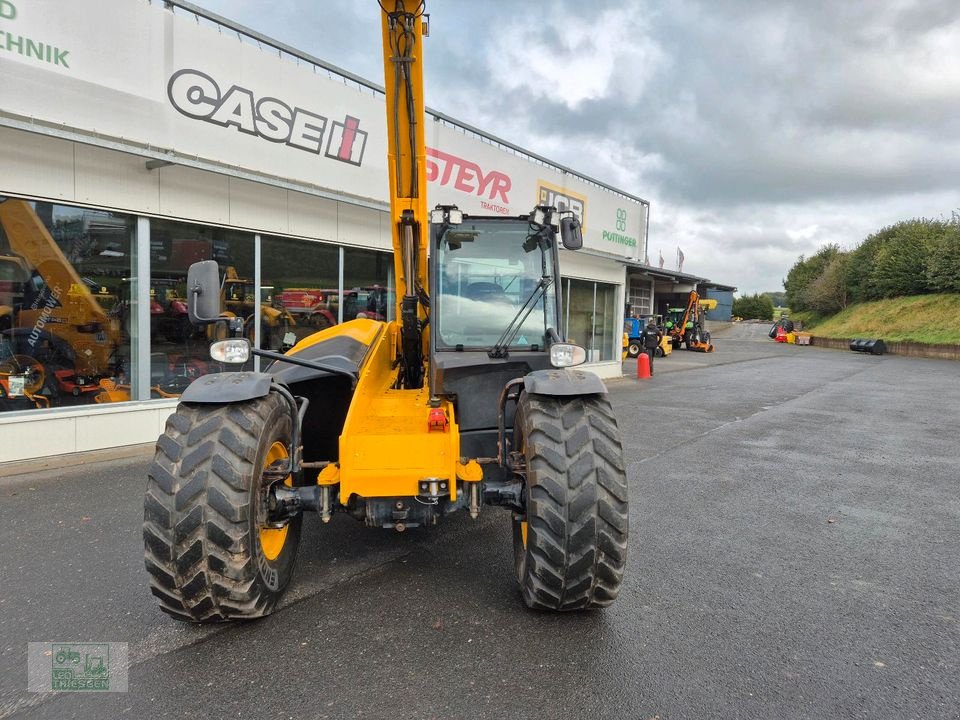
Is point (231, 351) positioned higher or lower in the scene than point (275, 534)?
higher

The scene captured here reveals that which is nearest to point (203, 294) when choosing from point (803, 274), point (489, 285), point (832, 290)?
point (489, 285)

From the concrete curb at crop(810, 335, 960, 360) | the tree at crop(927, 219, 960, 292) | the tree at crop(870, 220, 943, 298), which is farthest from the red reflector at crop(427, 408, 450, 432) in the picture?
the tree at crop(870, 220, 943, 298)

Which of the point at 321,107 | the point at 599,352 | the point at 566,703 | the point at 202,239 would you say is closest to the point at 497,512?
the point at 566,703

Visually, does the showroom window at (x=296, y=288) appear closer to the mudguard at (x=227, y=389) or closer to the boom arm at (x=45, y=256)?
the boom arm at (x=45, y=256)

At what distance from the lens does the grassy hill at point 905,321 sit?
33.7 meters

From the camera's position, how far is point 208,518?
288 centimetres

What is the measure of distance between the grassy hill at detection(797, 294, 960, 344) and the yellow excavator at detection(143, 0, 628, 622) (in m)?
Result: 37.0

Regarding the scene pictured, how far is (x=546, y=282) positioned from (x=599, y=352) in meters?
13.1

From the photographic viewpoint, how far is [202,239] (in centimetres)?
802

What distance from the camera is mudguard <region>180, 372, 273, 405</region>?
314 centimetres

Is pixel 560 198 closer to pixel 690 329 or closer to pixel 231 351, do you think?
pixel 231 351

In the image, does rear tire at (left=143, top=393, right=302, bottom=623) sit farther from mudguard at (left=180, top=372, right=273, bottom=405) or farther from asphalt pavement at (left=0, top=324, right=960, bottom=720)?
Result: asphalt pavement at (left=0, top=324, right=960, bottom=720)

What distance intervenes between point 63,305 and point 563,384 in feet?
22.3

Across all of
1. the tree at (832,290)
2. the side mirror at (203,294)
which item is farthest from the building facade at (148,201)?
the tree at (832,290)
